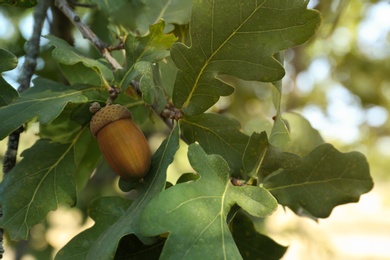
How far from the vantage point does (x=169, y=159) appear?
732 millimetres

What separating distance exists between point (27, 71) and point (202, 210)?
1.54 ft

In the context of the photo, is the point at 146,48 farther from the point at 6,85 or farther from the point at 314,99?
the point at 314,99

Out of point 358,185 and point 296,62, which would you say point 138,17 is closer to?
point 358,185

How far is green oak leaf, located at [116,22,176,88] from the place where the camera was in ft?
2.70

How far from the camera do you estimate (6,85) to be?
29.7 inches

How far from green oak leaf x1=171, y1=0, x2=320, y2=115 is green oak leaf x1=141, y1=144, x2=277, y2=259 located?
120 millimetres

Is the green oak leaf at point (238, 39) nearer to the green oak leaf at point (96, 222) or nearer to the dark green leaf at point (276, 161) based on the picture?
the dark green leaf at point (276, 161)

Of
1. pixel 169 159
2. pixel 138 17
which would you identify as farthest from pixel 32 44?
pixel 169 159

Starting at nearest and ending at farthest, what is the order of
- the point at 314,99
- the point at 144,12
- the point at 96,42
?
the point at 96,42
the point at 144,12
the point at 314,99

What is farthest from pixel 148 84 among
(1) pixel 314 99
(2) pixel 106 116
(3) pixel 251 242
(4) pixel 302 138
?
(1) pixel 314 99

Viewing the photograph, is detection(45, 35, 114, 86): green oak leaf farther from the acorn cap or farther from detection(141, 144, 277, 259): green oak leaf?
detection(141, 144, 277, 259): green oak leaf

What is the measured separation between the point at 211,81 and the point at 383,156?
4.85m

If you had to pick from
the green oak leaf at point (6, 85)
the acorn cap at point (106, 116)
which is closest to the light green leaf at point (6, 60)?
the green oak leaf at point (6, 85)

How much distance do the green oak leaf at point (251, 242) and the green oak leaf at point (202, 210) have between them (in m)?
0.17
